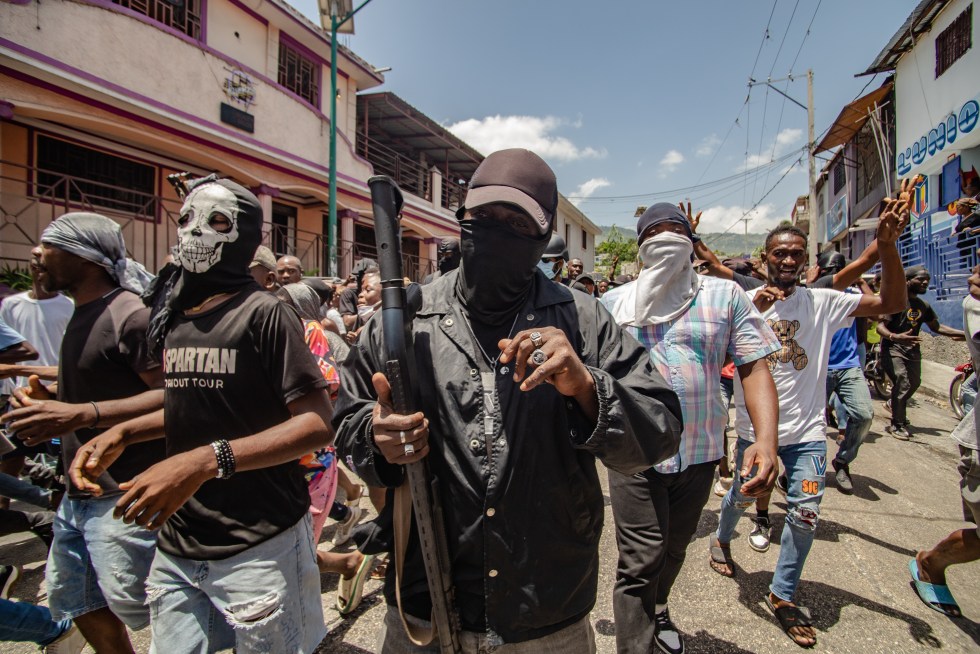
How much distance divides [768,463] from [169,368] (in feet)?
7.75

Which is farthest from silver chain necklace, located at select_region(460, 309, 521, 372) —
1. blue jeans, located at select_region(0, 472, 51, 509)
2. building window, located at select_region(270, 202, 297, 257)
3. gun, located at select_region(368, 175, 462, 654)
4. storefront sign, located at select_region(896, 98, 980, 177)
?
storefront sign, located at select_region(896, 98, 980, 177)

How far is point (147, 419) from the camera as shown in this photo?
191 cm

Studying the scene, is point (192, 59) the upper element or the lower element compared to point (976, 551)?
upper

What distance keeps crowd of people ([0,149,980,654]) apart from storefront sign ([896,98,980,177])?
453 inches

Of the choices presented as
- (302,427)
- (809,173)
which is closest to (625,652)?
(302,427)

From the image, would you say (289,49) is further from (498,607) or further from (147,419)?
(498,607)

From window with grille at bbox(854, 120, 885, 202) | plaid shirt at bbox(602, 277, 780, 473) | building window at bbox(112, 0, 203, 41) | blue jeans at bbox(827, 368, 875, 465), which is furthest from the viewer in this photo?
window with grille at bbox(854, 120, 885, 202)

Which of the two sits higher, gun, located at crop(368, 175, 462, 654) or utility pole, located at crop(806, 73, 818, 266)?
utility pole, located at crop(806, 73, 818, 266)

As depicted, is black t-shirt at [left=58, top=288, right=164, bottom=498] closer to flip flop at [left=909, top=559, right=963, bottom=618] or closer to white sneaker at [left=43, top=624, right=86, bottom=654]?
white sneaker at [left=43, top=624, right=86, bottom=654]

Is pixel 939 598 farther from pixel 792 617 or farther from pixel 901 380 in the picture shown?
pixel 901 380

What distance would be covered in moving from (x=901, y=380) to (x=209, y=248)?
7.83m

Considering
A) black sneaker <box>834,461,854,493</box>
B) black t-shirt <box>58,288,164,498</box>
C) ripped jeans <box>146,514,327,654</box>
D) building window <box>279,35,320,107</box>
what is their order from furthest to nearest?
building window <box>279,35,320,107</box>
black sneaker <box>834,461,854,493</box>
black t-shirt <box>58,288,164,498</box>
ripped jeans <box>146,514,327,654</box>

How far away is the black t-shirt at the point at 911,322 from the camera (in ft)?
20.9

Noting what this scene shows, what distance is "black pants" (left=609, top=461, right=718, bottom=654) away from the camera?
7.22 ft
